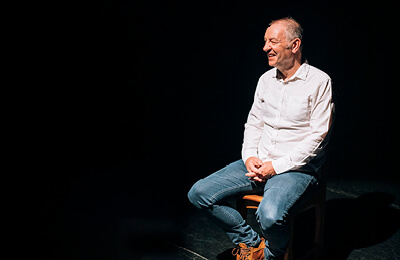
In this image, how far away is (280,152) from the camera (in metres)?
2.73

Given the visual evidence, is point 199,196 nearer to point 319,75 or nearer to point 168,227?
point 168,227

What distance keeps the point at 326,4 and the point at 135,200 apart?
2.49m

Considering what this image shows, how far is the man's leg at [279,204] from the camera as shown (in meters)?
2.40

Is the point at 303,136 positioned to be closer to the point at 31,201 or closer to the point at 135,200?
the point at 135,200

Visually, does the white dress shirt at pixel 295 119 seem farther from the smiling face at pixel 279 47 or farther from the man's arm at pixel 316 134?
the smiling face at pixel 279 47

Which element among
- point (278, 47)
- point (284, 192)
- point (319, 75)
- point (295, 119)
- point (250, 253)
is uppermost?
point (278, 47)

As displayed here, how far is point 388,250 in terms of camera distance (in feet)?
10.2

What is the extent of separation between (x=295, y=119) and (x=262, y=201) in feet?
1.69

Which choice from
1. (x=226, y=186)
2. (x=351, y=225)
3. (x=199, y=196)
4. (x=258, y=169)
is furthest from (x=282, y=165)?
(x=351, y=225)

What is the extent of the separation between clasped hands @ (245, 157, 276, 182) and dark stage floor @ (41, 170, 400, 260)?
27.4 inches

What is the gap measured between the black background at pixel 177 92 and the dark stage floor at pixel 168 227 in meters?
0.04

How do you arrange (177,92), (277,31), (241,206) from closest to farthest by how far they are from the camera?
(277,31), (241,206), (177,92)

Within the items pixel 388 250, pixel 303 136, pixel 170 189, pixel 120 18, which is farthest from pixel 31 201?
pixel 388 250

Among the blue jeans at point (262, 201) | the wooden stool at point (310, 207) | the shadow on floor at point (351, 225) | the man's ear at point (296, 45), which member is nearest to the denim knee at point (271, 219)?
the blue jeans at point (262, 201)
